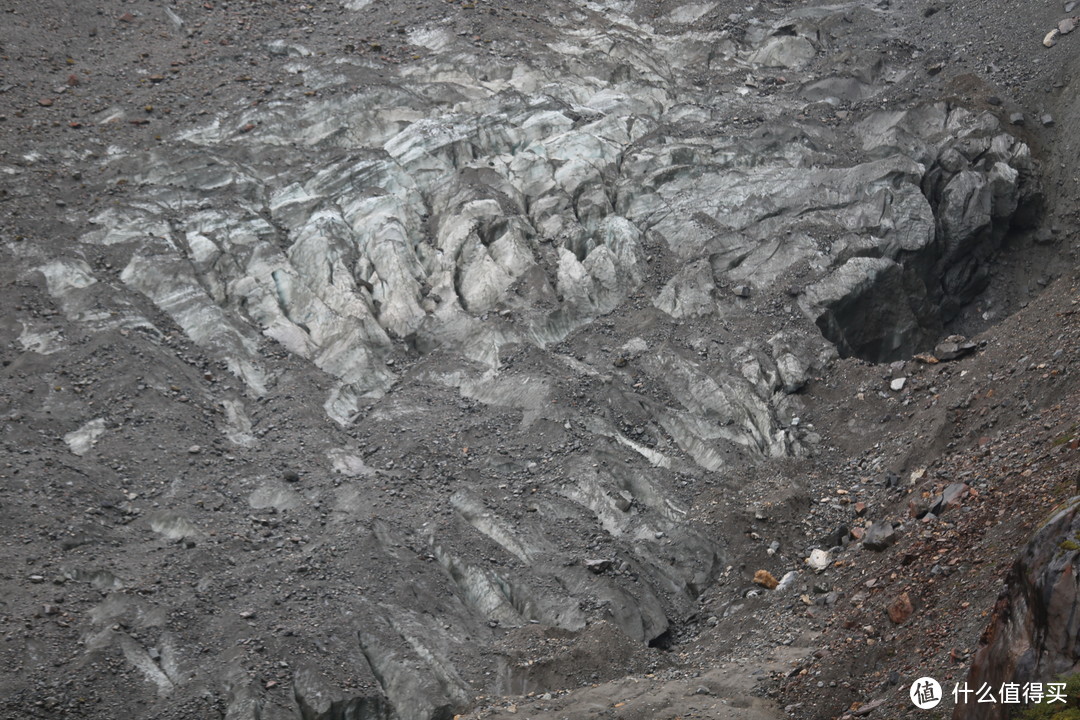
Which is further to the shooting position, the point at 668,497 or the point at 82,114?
the point at 82,114

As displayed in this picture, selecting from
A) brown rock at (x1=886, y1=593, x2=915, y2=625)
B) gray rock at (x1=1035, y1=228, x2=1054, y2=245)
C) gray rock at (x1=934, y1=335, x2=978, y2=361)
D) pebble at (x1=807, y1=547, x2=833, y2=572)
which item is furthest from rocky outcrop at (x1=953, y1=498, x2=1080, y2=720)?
gray rock at (x1=1035, y1=228, x2=1054, y2=245)

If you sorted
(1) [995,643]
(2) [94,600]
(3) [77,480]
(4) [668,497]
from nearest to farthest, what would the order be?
1. (1) [995,643]
2. (2) [94,600]
3. (3) [77,480]
4. (4) [668,497]

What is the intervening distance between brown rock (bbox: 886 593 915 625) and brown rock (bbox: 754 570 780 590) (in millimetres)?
5694

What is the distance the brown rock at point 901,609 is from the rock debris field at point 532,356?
6 cm

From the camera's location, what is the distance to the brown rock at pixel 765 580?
2553 centimetres

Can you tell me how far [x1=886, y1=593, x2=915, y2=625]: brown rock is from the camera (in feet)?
64.4

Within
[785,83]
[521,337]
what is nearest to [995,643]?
[521,337]

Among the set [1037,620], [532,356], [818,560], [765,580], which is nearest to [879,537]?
[818,560]

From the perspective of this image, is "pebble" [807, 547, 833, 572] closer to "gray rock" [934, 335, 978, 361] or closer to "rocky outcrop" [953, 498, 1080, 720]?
"gray rock" [934, 335, 978, 361]

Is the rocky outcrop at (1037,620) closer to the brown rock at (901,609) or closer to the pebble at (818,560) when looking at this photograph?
the brown rock at (901,609)

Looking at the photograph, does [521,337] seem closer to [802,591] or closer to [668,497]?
[668,497]

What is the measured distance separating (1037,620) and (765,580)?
11.4m

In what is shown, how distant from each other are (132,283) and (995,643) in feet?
86.6

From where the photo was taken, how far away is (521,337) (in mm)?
32625
